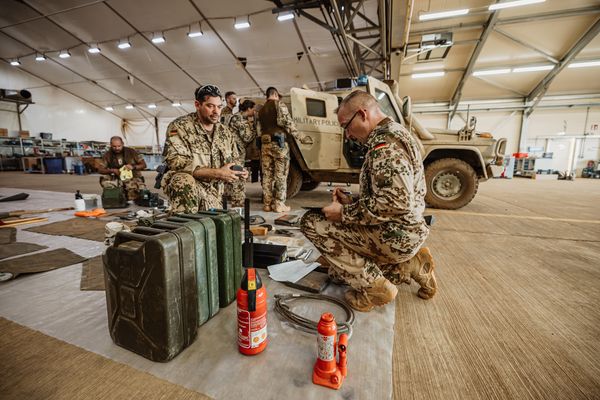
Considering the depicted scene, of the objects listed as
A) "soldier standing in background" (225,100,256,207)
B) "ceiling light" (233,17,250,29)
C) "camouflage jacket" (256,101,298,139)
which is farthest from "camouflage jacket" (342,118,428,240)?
"ceiling light" (233,17,250,29)

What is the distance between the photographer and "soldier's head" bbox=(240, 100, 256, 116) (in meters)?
4.58

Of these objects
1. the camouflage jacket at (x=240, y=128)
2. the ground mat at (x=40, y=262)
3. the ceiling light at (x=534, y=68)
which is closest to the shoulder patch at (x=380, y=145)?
the ground mat at (x=40, y=262)

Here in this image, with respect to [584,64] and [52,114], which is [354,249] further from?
[52,114]

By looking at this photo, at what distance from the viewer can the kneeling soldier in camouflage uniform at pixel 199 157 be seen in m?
2.35

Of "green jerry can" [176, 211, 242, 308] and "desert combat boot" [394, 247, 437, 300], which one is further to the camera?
"desert combat boot" [394, 247, 437, 300]

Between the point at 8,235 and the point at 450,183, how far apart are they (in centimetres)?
631

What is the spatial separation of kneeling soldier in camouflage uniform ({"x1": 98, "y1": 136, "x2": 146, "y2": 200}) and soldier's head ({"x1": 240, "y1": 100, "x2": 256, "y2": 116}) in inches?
91.5

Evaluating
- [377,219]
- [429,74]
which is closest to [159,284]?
[377,219]

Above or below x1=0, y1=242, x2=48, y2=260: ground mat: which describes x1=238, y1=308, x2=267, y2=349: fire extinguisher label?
above

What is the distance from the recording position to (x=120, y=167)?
16.4ft

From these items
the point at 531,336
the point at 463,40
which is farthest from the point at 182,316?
the point at 463,40

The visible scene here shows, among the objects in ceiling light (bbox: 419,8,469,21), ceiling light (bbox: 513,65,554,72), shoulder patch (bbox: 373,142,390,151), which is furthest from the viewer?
ceiling light (bbox: 513,65,554,72)

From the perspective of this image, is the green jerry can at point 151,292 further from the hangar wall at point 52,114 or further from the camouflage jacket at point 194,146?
the hangar wall at point 52,114

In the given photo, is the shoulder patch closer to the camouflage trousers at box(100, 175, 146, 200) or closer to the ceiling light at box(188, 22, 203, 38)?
the camouflage trousers at box(100, 175, 146, 200)
